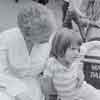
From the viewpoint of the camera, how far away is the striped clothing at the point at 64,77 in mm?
1413

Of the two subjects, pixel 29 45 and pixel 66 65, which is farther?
pixel 66 65

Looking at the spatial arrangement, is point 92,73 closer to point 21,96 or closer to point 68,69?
point 68,69

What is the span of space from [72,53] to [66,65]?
84 mm

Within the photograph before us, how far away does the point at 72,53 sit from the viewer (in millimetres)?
1446

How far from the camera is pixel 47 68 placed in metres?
1.36

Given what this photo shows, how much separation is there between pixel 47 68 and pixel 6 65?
248 millimetres

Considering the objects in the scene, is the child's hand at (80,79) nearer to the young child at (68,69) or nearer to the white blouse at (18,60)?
the young child at (68,69)

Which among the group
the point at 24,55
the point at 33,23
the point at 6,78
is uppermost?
the point at 33,23

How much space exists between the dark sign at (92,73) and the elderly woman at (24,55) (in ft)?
1.01

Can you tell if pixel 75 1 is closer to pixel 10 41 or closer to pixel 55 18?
pixel 55 18

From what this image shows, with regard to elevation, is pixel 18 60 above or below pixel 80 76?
above

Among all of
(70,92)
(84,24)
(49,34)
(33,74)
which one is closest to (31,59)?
(33,74)

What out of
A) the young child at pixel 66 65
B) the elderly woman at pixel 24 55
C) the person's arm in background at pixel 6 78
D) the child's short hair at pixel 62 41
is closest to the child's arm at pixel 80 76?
the young child at pixel 66 65

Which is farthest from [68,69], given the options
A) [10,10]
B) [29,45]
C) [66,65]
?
[10,10]
